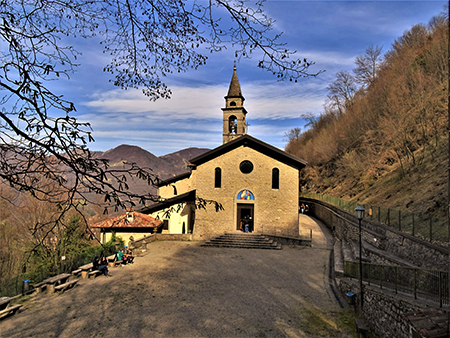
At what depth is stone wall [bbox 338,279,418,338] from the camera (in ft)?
25.3

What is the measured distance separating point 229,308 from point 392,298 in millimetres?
5163

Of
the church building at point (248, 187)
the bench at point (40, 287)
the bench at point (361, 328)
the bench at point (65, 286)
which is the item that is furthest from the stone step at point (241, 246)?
the bench at point (361, 328)

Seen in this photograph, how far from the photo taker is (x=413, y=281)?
27.4ft

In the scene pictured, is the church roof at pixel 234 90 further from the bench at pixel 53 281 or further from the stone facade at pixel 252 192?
the bench at pixel 53 281

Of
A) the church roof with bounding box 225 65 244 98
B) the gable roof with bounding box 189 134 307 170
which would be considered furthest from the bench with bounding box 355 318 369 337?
the church roof with bounding box 225 65 244 98

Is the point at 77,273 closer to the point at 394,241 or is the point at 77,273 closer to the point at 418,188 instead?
the point at 394,241

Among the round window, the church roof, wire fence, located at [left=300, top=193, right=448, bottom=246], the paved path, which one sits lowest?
the paved path

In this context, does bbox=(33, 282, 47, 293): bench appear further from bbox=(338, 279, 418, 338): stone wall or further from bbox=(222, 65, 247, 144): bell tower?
bbox=(222, 65, 247, 144): bell tower

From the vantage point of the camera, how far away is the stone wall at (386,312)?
25.3ft

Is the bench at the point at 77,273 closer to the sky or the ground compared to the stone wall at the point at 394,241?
closer to the ground

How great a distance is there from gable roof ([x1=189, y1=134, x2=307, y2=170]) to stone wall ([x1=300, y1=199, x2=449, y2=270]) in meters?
5.40

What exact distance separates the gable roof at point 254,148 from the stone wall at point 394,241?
5.40m

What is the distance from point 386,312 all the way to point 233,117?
22494 mm

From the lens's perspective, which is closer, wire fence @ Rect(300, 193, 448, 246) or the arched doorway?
wire fence @ Rect(300, 193, 448, 246)
